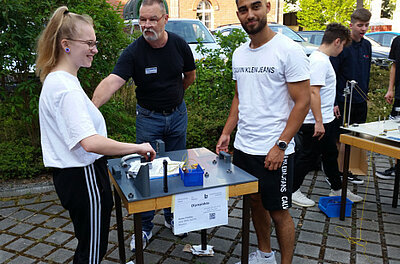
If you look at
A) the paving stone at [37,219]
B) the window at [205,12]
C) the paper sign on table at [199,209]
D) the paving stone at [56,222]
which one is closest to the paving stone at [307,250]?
the paper sign on table at [199,209]

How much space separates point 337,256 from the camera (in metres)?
3.02

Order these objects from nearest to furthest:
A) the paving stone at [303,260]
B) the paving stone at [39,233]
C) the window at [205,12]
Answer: the paving stone at [303,260] → the paving stone at [39,233] → the window at [205,12]

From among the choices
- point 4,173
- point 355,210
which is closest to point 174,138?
point 355,210

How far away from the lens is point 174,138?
3289 mm

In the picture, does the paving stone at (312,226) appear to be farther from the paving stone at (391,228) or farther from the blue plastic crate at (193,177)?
the blue plastic crate at (193,177)

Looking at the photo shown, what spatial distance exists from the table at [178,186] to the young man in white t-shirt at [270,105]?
0.72 ft

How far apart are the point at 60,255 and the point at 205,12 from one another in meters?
22.0

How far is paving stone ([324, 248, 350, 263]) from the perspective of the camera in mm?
2961

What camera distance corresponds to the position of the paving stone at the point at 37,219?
3.65 m

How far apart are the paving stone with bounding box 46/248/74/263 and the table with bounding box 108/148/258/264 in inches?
27.6

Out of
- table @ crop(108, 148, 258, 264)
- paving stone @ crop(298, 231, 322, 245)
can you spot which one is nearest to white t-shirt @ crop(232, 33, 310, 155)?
table @ crop(108, 148, 258, 264)

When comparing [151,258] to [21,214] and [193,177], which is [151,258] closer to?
[193,177]

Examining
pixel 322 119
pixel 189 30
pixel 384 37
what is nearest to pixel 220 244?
pixel 322 119

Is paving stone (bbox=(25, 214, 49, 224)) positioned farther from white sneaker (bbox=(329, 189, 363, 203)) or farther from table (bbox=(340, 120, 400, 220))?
white sneaker (bbox=(329, 189, 363, 203))
